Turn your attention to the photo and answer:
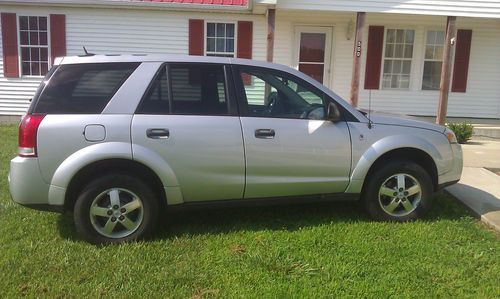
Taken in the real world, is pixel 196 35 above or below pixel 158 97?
above

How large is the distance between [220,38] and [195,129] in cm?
875

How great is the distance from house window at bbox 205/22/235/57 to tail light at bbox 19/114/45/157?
8.95m

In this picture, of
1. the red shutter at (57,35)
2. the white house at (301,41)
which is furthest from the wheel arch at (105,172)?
the red shutter at (57,35)

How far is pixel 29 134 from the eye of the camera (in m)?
3.93

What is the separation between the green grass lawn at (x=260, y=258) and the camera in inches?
137

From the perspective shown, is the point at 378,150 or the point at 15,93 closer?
the point at 378,150

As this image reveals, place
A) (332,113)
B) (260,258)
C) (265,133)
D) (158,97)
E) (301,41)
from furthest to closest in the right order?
(301,41)
(332,113)
(265,133)
(158,97)
(260,258)

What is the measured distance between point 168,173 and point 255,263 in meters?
1.10

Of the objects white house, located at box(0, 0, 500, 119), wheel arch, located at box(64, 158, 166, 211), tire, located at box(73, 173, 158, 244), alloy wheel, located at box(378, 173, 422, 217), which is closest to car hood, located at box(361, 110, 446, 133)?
alloy wheel, located at box(378, 173, 422, 217)

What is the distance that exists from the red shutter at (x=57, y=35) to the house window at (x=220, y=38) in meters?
3.70

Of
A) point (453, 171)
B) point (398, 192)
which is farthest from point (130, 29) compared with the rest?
point (453, 171)

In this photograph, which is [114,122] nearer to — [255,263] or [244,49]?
[255,263]

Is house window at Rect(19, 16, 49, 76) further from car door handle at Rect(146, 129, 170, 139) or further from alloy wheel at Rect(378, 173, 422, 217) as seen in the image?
alloy wheel at Rect(378, 173, 422, 217)

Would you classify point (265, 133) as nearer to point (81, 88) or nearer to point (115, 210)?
point (115, 210)
